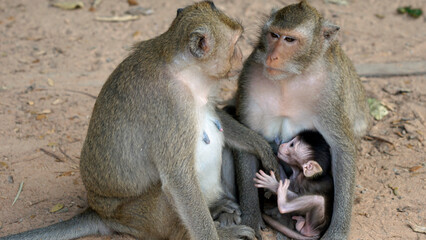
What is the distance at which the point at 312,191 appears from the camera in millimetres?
4996

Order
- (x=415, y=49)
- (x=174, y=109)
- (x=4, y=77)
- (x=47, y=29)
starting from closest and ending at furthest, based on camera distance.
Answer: (x=174, y=109), (x=4, y=77), (x=415, y=49), (x=47, y=29)

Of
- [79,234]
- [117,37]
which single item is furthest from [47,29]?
[79,234]

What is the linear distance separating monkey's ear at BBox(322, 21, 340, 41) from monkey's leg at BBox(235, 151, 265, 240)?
51.3 inches

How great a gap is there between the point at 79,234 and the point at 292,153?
2.01 metres

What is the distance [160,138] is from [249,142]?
110 centimetres

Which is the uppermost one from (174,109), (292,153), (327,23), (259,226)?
(327,23)

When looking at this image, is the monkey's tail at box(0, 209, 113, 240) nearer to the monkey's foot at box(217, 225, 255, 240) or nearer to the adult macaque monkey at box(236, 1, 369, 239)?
the monkey's foot at box(217, 225, 255, 240)

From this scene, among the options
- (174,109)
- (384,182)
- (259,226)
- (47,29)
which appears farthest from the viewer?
(47,29)

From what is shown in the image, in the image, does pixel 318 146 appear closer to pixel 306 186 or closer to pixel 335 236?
pixel 306 186

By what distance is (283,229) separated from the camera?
4980 millimetres

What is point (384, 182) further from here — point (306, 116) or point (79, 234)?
point (79, 234)

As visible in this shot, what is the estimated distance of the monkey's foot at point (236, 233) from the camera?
4.79 meters

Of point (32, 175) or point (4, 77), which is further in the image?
point (4, 77)

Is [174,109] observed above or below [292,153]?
above
